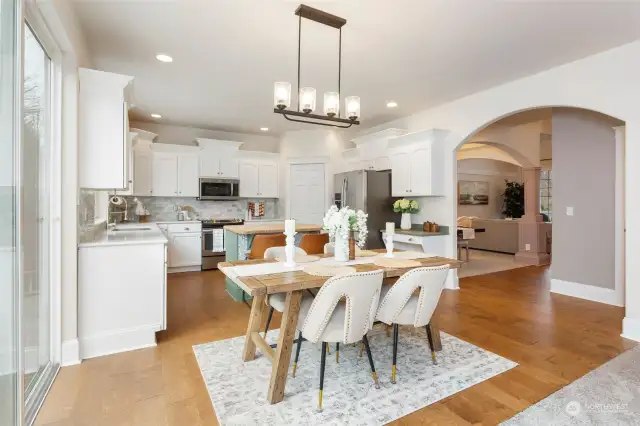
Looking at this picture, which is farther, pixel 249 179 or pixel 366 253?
pixel 249 179

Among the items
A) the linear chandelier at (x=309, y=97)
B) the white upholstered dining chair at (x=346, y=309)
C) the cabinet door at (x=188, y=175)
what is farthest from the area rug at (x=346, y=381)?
the cabinet door at (x=188, y=175)

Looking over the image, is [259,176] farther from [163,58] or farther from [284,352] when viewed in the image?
[284,352]

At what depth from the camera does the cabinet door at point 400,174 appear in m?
5.06

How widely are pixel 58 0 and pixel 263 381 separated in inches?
109

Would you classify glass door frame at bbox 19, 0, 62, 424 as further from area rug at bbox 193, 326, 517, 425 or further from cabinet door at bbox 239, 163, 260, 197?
cabinet door at bbox 239, 163, 260, 197

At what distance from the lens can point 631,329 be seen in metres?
3.00

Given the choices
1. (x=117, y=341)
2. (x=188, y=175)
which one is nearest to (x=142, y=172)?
(x=188, y=175)

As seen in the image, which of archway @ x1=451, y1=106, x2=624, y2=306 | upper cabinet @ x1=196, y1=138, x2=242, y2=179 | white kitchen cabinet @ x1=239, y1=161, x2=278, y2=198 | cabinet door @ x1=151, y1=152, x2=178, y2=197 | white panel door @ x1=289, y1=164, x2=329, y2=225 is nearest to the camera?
archway @ x1=451, y1=106, x2=624, y2=306

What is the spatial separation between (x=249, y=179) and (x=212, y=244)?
152 cm

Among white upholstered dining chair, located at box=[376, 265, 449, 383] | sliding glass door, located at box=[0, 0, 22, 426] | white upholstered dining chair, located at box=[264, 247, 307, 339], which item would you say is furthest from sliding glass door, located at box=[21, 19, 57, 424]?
white upholstered dining chair, located at box=[376, 265, 449, 383]

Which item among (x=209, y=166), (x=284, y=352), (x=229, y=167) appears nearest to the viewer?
(x=284, y=352)

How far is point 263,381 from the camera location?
2262mm

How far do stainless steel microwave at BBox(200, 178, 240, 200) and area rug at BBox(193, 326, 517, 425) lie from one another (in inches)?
150

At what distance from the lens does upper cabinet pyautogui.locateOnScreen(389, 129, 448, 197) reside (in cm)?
471
